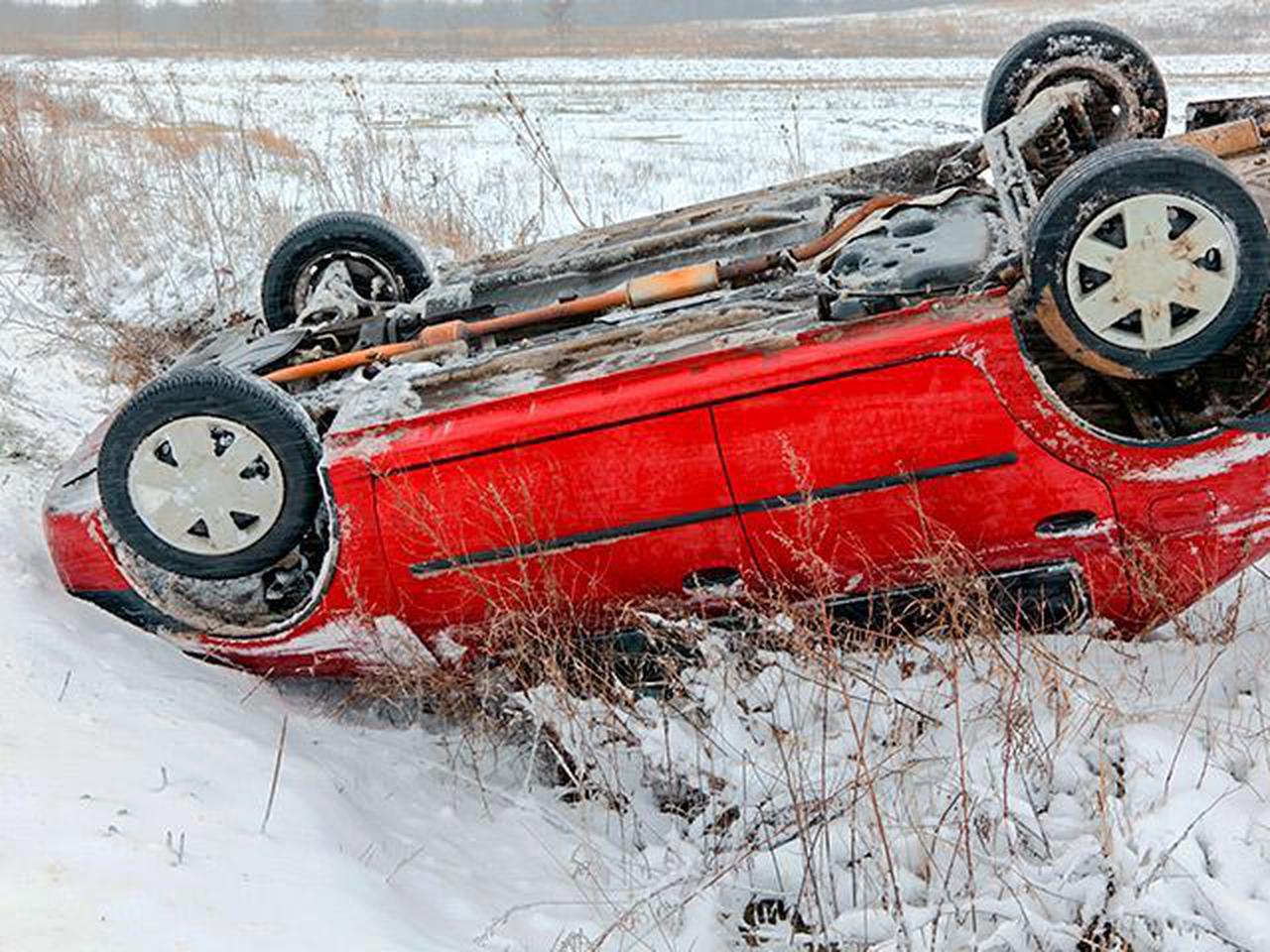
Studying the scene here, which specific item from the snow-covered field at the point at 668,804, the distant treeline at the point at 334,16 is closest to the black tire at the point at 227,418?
the snow-covered field at the point at 668,804

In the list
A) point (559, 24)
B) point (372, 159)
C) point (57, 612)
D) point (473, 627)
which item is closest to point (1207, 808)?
point (473, 627)

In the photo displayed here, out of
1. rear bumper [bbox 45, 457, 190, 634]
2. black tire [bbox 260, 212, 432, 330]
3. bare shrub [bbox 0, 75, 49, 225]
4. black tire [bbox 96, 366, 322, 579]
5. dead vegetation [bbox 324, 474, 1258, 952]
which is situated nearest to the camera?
dead vegetation [bbox 324, 474, 1258, 952]

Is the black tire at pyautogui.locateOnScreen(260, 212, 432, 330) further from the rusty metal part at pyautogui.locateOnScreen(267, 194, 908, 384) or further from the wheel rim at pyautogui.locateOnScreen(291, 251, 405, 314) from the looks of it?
the rusty metal part at pyautogui.locateOnScreen(267, 194, 908, 384)

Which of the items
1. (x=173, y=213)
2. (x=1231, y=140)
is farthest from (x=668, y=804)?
(x=173, y=213)

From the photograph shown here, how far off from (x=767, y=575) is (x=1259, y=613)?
1398 millimetres

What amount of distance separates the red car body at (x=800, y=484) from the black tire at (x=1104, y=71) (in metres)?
1.95

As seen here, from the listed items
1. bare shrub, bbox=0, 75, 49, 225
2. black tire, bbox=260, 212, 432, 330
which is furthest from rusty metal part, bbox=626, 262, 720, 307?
bare shrub, bbox=0, 75, 49, 225

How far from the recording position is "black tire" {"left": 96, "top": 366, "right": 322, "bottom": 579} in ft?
9.50

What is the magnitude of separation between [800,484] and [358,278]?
2.53 metres

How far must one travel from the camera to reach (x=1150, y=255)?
241cm

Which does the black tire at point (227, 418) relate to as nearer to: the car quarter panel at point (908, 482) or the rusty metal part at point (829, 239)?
the car quarter panel at point (908, 482)

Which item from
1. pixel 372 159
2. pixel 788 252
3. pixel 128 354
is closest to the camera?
pixel 788 252

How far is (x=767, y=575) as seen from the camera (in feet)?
9.03

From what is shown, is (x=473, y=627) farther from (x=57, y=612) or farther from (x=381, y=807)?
(x=57, y=612)
